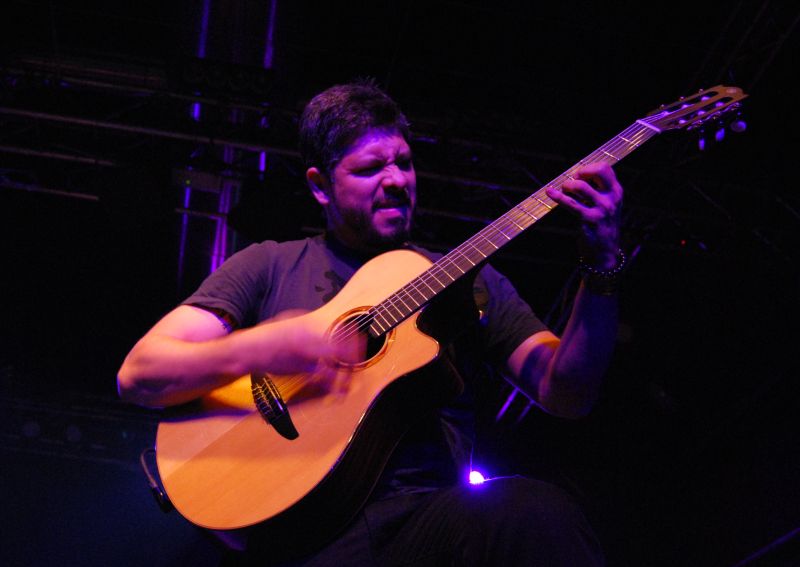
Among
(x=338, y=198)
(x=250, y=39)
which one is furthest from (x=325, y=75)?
(x=338, y=198)

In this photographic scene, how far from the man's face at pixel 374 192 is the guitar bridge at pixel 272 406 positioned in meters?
0.82

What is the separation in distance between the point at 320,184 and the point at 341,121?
32cm

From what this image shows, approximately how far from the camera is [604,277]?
73.5 inches

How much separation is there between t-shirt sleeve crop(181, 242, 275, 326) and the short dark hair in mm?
611

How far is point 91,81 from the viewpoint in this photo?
21.2 feet

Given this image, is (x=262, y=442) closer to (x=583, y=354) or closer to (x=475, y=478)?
(x=583, y=354)

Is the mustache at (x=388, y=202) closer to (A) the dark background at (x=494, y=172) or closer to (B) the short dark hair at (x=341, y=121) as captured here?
(B) the short dark hair at (x=341, y=121)

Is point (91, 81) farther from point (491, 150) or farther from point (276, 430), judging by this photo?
point (276, 430)

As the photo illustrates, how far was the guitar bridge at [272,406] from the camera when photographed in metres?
1.78

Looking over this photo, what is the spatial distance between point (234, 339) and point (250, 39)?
5.19m

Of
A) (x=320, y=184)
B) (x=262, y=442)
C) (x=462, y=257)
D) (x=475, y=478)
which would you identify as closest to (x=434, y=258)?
(x=462, y=257)

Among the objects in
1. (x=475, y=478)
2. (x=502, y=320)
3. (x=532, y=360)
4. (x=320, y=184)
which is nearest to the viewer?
(x=532, y=360)

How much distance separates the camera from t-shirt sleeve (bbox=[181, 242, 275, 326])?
2117 millimetres

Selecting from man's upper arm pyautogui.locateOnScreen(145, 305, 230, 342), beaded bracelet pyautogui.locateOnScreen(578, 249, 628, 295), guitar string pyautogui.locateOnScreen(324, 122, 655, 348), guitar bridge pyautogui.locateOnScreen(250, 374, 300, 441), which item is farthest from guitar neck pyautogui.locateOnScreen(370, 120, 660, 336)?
man's upper arm pyautogui.locateOnScreen(145, 305, 230, 342)
